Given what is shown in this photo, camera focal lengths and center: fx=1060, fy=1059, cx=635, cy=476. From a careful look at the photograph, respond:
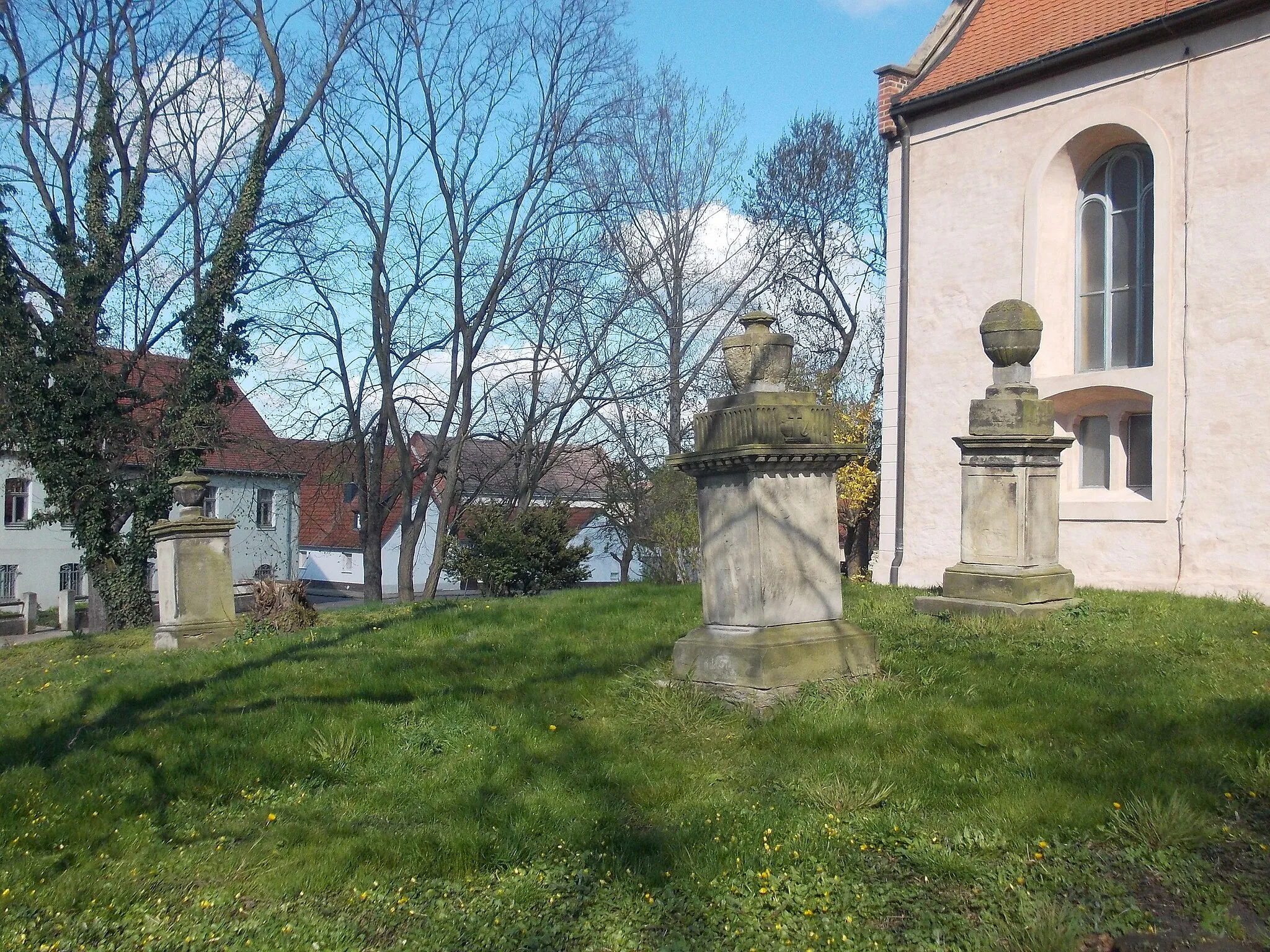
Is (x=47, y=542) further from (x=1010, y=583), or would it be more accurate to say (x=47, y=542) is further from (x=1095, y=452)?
(x=1010, y=583)

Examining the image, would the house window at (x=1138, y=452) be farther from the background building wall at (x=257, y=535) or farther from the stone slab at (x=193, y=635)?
the background building wall at (x=257, y=535)

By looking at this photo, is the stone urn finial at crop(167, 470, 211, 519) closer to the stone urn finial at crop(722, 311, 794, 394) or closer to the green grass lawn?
the green grass lawn

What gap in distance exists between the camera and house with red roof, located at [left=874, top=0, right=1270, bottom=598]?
1295 centimetres

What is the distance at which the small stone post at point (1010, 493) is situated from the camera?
970cm

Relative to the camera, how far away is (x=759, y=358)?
22.8 feet

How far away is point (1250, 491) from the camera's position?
12.8m

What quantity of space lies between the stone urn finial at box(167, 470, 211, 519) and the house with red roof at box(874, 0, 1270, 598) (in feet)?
32.5

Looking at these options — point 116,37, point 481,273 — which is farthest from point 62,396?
point 481,273

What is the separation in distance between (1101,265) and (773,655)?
36.3ft

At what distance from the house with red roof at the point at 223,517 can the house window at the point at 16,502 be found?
0.9 inches

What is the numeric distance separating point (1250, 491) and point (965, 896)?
10.9 meters

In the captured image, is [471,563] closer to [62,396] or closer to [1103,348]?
[62,396]

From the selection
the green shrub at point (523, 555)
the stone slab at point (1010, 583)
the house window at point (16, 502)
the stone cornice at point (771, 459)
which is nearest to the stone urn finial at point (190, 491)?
the stone cornice at point (771, 459)

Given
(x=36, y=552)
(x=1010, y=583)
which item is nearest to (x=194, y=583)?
(x=1010, y=583)
